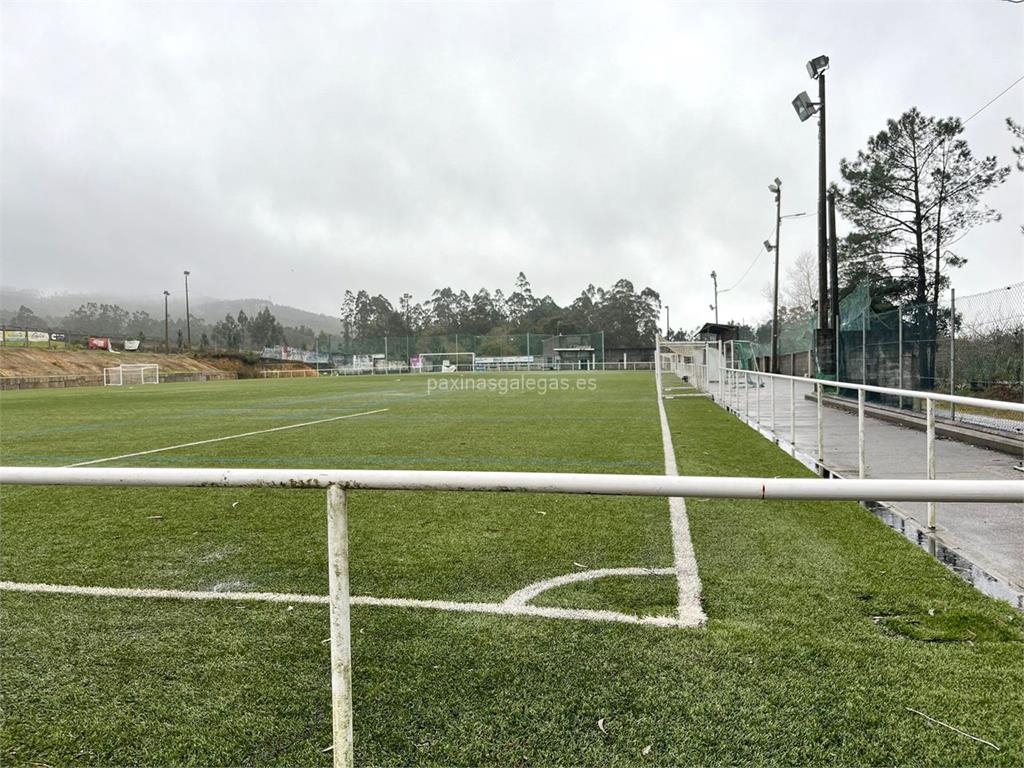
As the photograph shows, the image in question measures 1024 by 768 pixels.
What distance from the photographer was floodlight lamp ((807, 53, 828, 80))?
49.8 ft

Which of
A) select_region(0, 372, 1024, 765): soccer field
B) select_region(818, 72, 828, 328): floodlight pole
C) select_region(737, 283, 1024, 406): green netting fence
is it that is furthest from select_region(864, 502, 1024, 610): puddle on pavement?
select_region(818, 72, 828, 328): floodlight pole

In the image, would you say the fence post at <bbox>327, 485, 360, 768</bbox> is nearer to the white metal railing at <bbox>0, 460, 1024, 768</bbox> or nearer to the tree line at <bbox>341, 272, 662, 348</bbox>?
the white metal railing at <bbox>0, 460, 1024, 768</bbox>

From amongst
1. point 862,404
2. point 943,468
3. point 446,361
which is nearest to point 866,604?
point 862,404

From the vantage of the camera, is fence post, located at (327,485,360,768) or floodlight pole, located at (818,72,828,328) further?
floodlight pole, located at (818,72,828,328)

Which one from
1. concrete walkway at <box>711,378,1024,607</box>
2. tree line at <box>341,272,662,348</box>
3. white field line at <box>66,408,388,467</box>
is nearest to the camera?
concrete walkway at <box>711,378,1024,607</box>

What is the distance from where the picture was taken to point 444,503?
5.62 metres

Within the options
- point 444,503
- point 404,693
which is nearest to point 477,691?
point 404,693

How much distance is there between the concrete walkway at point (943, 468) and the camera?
13.6ft

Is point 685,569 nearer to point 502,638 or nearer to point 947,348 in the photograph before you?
point 502,638

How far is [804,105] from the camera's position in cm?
1627

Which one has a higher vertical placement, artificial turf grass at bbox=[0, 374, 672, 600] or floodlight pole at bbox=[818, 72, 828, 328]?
floodlight pole at bbox=[818, 72, 828, 328]

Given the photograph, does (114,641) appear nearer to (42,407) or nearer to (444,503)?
(444,503)

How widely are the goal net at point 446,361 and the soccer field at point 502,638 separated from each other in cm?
5974

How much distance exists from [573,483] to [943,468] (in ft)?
21.1
